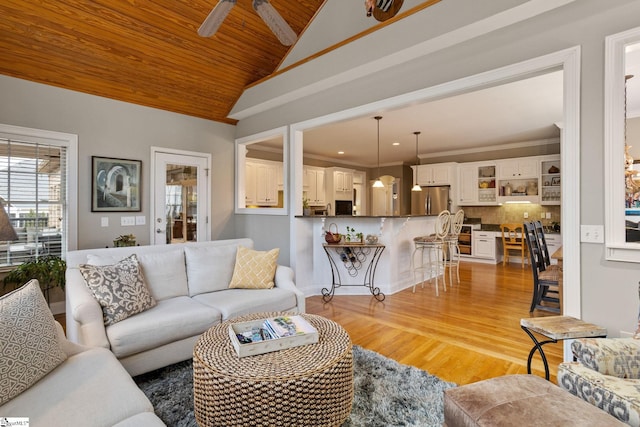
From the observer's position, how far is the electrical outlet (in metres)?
2.15

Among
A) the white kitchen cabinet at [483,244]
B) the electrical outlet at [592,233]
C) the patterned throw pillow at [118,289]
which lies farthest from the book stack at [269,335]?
the white kitchen cabinet at [483,244]

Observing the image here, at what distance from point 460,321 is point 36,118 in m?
5.28

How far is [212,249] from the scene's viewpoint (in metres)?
3.24

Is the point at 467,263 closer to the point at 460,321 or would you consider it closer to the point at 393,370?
the point at 460,321

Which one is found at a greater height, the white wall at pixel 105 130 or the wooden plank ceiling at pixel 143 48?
the wooden plank ceiling at pixel 143 48

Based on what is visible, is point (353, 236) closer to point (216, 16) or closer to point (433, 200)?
point (216, 16)

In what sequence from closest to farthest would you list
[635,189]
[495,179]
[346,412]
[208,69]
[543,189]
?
1. [346,412]
2. [635,189]
3. [208,69]
4. [543,189]
5. [495,179]

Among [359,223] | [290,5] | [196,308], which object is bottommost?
[196,308]

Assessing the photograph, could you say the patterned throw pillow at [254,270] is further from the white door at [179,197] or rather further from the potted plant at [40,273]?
the white door at [179,197]

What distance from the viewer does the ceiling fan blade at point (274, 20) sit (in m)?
2.22

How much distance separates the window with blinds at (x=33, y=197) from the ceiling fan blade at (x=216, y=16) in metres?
2.78

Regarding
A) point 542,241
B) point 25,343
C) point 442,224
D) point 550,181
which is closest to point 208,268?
point 25,343

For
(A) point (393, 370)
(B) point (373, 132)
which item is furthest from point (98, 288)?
(B) point (373, 132)

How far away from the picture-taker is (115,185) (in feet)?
14.1
